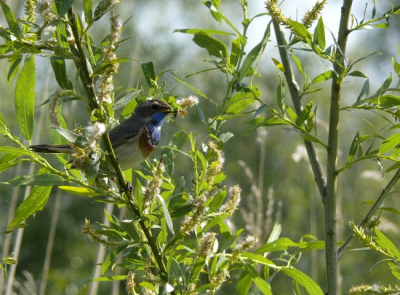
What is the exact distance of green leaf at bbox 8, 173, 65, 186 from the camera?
4.14 ft

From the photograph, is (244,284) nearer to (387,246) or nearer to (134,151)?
(387,246)

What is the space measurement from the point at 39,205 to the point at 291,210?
9275 millimetres

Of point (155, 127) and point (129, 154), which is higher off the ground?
point (155, 127)

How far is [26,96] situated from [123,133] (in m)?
1.44

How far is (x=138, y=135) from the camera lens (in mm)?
2832

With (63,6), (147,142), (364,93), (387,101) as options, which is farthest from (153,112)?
(63,6)

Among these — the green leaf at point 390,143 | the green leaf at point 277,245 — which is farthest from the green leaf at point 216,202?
the green leaf at point 390,143

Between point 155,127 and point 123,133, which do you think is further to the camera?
point 155,127

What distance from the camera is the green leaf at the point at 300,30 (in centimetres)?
132

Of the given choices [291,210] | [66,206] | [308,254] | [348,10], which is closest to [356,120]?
[291,210]

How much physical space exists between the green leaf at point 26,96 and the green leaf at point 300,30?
531 millimetres

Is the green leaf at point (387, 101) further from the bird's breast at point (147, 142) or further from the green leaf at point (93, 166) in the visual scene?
the bird's breast at point (147, 142)

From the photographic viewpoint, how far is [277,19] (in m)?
1.31

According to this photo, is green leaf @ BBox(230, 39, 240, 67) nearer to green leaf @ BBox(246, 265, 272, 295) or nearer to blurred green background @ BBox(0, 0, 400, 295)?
green leaf @ BBox(246, 265, 272, 295)
